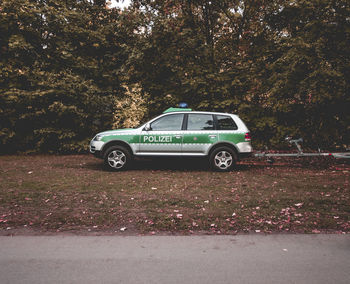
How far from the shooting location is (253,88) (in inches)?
444

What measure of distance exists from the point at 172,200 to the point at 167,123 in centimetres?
349

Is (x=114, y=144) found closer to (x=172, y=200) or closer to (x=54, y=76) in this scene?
(x=172, y=200)

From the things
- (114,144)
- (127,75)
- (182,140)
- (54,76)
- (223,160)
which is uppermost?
(127,75)

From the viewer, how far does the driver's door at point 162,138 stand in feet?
27.5

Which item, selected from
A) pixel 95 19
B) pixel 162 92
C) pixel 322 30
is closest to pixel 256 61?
pixel 322 30

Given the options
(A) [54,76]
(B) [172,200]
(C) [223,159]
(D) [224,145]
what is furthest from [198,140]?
(A) [54,76]

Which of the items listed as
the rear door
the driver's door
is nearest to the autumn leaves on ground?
the rear door

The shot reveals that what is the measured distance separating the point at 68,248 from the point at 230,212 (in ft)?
8.82

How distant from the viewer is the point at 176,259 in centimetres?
322

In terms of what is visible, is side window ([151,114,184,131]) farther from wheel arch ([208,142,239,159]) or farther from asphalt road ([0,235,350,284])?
asphalt road ([0,235,350,284])

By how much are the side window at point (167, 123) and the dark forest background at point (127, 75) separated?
3.05 meters

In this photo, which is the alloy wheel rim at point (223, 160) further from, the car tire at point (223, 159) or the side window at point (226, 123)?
the side window at point (226, 123)

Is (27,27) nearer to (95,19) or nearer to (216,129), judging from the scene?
(95,19)

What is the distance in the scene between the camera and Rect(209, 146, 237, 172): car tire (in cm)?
842
